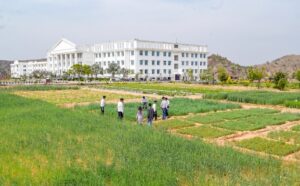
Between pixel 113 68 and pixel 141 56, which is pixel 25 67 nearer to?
pixel 113 68

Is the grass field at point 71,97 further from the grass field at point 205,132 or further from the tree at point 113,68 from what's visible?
the tree at point 113,68

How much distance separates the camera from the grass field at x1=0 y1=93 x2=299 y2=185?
7.05 metres

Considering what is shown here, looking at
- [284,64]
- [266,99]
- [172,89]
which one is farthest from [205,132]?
[284,64]

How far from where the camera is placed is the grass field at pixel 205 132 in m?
13.4

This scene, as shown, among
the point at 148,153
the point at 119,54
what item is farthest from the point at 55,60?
the point at 148,153

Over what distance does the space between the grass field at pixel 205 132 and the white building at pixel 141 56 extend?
58510 millimetres

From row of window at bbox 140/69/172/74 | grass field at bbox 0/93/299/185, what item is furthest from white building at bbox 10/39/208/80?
grass field at bbox 0/93/299/185

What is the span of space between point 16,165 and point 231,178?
523 cm

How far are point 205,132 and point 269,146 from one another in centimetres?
310

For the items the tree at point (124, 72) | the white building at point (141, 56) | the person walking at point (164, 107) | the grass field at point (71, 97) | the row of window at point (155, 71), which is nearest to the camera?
the person walking at point (164, 107)

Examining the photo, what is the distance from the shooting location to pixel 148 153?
911 centimetres

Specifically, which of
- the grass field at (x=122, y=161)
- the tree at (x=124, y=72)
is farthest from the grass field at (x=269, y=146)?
the tree at (x=124, y=72)

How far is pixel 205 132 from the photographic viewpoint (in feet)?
45.6

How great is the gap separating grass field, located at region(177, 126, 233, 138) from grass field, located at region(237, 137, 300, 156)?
4.97 feet
